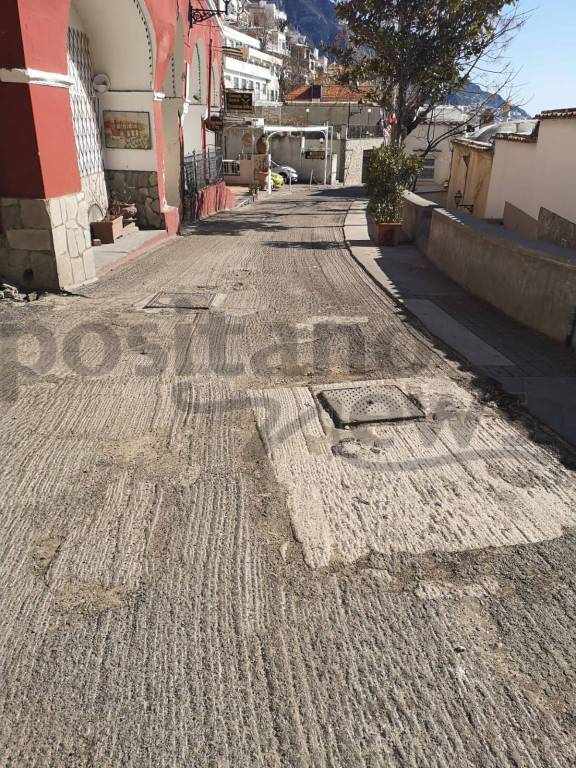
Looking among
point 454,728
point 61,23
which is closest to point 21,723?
point 454,728

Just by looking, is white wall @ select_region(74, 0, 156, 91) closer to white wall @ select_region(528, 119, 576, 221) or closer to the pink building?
the pink building

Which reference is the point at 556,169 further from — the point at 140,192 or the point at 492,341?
the point at 140,192

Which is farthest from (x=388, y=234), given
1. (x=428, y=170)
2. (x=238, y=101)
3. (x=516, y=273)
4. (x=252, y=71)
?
(x=252, y=71)

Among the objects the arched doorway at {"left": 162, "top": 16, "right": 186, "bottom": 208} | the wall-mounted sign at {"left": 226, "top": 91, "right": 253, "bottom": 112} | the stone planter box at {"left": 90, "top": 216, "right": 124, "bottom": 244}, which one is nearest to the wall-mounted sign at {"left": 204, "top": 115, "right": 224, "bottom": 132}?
the wall-mounted sign at {"left": 226, "top": 91, "right": 253, "bottom": 112}

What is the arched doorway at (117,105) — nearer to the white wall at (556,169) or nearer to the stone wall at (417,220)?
the stone wall at (417,220)

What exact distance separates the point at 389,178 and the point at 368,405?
8.95m

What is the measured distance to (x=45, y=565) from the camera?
298cm

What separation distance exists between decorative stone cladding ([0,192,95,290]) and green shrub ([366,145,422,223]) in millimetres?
6674

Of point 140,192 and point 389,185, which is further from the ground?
point 389,185

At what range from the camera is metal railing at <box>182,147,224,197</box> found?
53.5ft

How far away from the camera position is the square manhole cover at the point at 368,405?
459 cm

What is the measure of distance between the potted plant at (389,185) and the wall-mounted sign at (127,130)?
15.8 ft

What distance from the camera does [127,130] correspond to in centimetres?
1221

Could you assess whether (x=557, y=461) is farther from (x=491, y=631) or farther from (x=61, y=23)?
(x=61, y=23)
